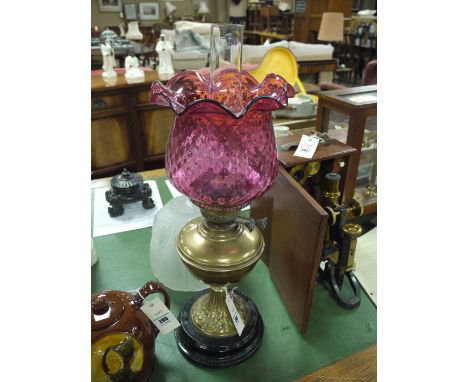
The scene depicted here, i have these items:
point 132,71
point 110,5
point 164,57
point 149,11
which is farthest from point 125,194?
point 149,11

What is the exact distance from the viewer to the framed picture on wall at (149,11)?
23.6 feet

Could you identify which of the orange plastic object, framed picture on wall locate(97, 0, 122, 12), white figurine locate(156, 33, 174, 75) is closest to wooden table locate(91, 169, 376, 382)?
the orange plastic object

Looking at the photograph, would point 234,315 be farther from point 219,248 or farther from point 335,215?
point 335,215

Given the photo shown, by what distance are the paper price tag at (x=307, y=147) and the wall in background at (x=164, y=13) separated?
23.1 feet

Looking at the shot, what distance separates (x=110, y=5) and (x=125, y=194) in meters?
7.12

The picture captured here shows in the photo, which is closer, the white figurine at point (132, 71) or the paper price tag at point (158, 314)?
the paper price tag at point (158, 314)

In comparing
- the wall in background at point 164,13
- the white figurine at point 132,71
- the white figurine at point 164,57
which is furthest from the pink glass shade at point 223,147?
the wall in background at point 164,13

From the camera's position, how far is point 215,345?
71 cm

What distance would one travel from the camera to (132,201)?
45.7 inches

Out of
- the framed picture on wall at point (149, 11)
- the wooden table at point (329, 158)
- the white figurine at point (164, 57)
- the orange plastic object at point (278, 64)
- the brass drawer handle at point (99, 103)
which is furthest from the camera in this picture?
the framed picture on wall at point (149, 11)

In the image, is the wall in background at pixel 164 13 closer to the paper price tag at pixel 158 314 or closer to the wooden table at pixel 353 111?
the wooden table at pixel 353 111
